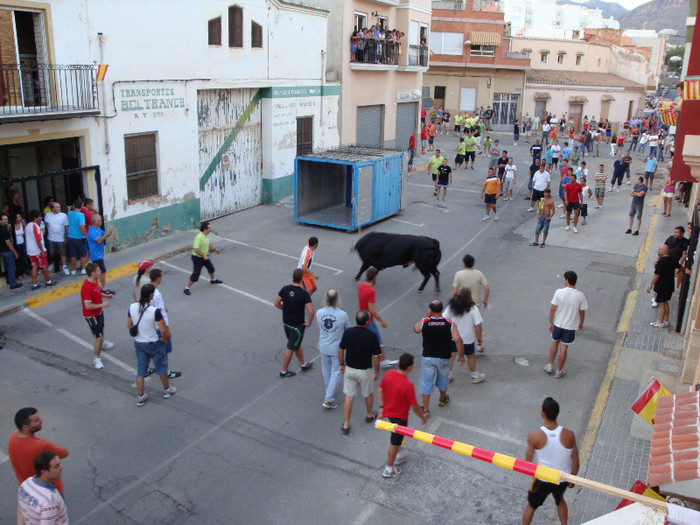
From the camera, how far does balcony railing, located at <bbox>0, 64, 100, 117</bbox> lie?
1198 cm

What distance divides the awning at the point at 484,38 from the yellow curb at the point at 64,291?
37.0 metres

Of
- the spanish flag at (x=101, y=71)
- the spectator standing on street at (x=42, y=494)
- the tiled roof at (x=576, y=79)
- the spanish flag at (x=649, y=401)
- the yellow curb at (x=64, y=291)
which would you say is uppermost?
the tiled roof at (x=576, y=79)

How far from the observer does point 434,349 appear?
316 inches

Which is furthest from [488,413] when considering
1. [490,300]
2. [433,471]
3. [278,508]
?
[490,300]

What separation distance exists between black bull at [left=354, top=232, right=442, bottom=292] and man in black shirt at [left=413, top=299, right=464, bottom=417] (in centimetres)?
483

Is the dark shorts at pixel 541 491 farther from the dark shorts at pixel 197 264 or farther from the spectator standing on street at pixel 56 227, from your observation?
the spectator standing on street at pixel 56 227

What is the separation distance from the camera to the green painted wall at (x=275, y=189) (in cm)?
2052

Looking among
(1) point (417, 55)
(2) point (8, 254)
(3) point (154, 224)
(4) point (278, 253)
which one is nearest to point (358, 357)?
(2) point (8, 254)

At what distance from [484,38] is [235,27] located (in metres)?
30.5

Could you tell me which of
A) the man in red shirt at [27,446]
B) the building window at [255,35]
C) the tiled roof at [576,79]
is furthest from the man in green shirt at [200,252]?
the tiled roof at [576,79]

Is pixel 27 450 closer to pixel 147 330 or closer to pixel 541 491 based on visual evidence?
pixel 147 330

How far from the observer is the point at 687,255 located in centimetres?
1227

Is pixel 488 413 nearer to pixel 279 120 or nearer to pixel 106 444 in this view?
pixel 106 444

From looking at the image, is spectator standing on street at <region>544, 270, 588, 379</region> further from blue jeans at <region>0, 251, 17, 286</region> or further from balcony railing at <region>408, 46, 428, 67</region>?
balcony railing at <region>408, 46, 428, 67</region>
